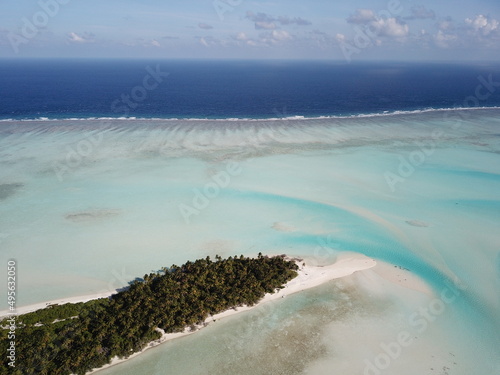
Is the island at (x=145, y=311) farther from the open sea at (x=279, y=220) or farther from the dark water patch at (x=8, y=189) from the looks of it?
the dark water patch at (x=8, y=189)

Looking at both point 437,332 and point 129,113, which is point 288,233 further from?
point 129,113

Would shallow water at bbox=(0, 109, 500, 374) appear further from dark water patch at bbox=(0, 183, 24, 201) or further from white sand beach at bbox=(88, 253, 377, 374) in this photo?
white sand beach at bbox=(88, 253, 377, 374)

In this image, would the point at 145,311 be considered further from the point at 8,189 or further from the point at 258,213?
the point at 8,189

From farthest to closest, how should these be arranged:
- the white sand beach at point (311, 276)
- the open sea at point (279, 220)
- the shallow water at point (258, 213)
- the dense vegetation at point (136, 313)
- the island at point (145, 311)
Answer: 1. the shallow water at point (258, 213)
2. the white sand beach at point (311, 276)
3. the open sea at point (279, 220)
4. the island at point (145, 311)
5. the dense vegetation at point (136, 313)

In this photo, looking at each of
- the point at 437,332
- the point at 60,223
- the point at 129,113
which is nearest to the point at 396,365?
the point at 437,332

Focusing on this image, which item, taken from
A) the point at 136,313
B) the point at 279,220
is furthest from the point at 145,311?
the point at 279,220

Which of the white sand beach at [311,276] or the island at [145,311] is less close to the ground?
the island at [145,311]

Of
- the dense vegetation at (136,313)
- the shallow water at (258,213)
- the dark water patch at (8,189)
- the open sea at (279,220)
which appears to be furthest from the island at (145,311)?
the dark water patch at (8,189)
